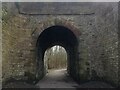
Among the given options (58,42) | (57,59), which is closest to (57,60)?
(57,59)

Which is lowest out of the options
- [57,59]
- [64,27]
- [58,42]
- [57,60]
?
[57,60]

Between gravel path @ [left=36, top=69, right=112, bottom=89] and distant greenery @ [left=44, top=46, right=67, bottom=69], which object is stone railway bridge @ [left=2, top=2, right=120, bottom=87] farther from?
distant greenery @ [left=44, top=46, right=67, bottom=69]

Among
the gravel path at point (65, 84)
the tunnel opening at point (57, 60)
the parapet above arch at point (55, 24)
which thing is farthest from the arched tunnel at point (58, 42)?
the tunnel opening at point (57, 60)

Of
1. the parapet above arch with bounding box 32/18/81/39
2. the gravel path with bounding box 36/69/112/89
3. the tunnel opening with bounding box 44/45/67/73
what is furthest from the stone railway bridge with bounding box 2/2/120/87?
the tunnel opening with bounding box 44/45/67/73

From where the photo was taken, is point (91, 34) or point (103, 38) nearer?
point (103, 38)

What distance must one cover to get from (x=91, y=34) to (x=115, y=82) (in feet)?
11.4

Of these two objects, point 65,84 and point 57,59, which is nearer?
point 65,84

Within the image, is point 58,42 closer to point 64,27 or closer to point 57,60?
point 64,27

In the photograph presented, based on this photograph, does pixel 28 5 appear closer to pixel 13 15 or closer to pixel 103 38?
pixel 13 15

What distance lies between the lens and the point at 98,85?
10.9m

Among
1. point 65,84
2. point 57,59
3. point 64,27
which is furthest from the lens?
point 57,59

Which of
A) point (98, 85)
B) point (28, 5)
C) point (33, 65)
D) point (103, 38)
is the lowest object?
point (98, 85)

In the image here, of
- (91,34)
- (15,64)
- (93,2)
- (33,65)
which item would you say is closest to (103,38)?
(91,34)

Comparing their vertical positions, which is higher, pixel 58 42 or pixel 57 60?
pixel 58 42
